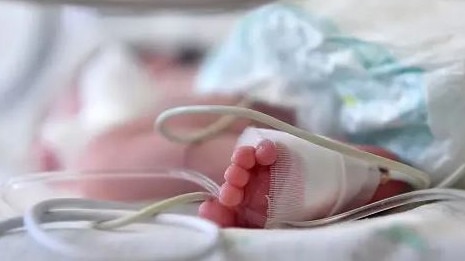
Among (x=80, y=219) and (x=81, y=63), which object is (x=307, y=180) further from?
(x=81, y=63)

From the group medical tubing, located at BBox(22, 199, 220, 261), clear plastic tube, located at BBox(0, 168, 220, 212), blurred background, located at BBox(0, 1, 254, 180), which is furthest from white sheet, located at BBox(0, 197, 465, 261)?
blurred background, located at BBox(0, 1, 254, 180)

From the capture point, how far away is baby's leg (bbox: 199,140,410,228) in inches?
23.3

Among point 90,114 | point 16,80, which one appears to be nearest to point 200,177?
point 90,114

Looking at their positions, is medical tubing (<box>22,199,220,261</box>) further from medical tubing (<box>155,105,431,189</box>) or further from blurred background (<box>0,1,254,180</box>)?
blurred background (<box>0,1,254,180</box>)

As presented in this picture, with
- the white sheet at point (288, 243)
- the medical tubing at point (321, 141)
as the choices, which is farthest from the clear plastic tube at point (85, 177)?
the white sheet at point (288, 243)

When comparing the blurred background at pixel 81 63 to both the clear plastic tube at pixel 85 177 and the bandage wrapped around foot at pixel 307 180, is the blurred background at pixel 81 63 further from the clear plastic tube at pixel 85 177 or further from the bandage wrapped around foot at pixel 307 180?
the bandage wrapped around foot at pixel 307 180

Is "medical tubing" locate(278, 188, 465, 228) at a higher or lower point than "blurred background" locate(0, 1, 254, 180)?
lower

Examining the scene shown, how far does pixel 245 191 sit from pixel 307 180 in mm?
48

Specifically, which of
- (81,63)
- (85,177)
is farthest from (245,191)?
(81,63)

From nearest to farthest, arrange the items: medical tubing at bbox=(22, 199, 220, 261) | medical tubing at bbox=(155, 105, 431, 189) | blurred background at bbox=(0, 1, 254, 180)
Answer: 1. medical tubing at bbox=(22, 199, 220, 261)
2. medical tubing at bbox=(155, 105, 431, 189)
3. blurred background at bbox=(0, 1, 254, 180)

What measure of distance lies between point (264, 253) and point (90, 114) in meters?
0.51

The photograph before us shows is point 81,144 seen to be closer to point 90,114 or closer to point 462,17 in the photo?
Result: point 90,114

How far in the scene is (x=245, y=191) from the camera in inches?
23.6

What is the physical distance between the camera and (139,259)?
52 centimetres
